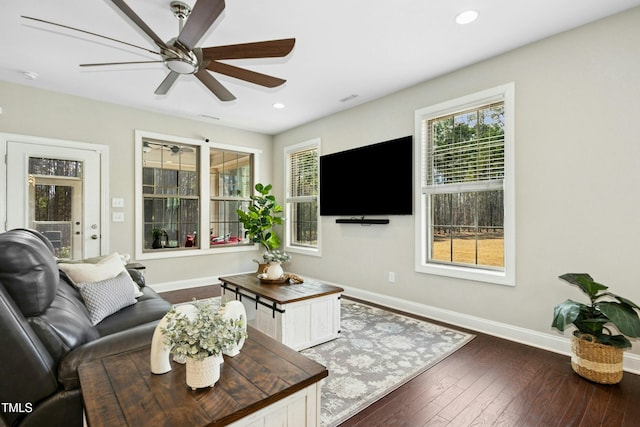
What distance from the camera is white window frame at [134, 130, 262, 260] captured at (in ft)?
15.3

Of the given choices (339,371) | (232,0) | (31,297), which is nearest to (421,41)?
(232,0)

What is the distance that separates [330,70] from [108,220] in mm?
3723

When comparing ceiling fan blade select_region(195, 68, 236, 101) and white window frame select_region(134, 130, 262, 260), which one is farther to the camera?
white window frame select_region(134, 130, 262, 260)

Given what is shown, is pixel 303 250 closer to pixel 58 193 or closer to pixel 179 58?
pixel 58 193

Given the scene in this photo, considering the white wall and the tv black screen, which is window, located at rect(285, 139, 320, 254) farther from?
the white wall

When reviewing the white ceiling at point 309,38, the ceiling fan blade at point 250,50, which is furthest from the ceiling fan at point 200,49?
the white ceiling at point 309,38

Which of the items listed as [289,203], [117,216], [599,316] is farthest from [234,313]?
[289,203]

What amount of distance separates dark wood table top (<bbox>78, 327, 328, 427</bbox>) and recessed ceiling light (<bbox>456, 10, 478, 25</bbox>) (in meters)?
2.79

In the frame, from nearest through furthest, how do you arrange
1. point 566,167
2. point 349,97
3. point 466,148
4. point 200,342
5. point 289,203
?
1. point 200,342
2. point 566,167
3. point 466,148
4. point 349,97
5. point 289,203

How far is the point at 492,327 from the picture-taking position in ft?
10.3

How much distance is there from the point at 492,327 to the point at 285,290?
215 cm

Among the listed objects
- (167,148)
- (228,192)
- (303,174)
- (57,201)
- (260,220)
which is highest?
(167,148)

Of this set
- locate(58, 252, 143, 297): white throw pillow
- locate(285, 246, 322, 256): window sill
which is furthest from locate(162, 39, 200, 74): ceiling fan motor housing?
locate(285, 246, 322, 256): window sill

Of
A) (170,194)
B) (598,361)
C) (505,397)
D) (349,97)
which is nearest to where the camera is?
(505,397)
